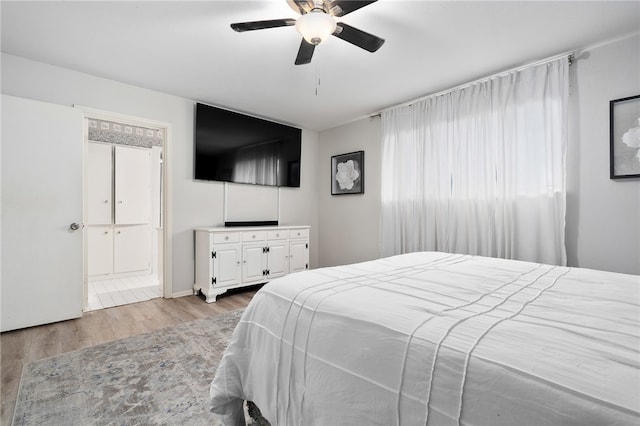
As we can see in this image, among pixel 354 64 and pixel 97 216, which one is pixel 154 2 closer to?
pixel 354 64

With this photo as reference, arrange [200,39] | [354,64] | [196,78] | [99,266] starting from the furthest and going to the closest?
[99,266]
[196,78]
[354,64]
[200,39]

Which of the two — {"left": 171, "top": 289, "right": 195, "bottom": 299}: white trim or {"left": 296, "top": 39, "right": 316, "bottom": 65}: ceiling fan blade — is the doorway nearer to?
{"left": 171, "top": 289, "right": 195, "bottom": 299}: white trim

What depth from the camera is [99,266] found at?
4.38m

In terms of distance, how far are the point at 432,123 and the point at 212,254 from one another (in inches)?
118

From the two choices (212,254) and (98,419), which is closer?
(98,419)

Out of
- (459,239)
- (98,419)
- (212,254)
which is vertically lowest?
(98,419)

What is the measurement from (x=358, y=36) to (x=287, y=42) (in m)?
0.73

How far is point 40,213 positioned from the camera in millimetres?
2611

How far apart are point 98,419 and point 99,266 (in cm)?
376

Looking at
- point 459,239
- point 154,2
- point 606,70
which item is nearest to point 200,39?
point 154,2

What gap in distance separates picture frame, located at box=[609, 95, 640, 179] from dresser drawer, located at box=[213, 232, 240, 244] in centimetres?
362

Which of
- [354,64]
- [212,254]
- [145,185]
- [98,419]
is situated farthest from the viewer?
[145,185]

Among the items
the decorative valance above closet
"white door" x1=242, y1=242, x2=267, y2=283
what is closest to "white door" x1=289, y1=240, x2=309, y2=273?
"white door" x1=242, y1=242, x2=267, y2=283

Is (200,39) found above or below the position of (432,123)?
above
